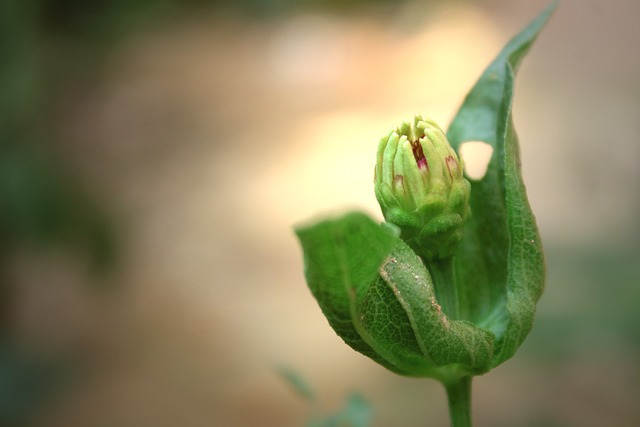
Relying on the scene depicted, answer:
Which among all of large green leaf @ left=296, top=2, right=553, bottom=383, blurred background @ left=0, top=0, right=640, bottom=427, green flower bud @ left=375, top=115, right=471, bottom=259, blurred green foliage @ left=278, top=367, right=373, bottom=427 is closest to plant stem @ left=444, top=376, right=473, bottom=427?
large green leaf @ left=296, top=2, right=553, bottom=383

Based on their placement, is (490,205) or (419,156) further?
(490,205)

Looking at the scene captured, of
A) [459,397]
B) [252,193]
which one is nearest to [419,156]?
[459,397]

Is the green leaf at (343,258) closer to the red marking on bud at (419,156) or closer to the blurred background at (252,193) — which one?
the red marking on bud at (419,156)

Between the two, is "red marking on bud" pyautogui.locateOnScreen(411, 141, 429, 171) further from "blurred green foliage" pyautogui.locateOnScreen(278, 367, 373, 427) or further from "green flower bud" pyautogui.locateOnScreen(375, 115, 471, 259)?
"blurred green foliage" pyautogui.locateOnScreen(278, 367, 373, 427)

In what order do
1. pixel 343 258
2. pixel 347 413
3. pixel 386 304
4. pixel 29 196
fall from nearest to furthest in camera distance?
pixel 343 258, pixel 386 304, pixel 347 413, pixel 29 196

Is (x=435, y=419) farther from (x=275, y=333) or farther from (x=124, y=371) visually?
(x=124, y=371)

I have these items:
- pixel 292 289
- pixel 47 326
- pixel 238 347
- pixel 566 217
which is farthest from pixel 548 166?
pixel 47 326

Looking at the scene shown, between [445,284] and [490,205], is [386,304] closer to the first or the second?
[445,284]
